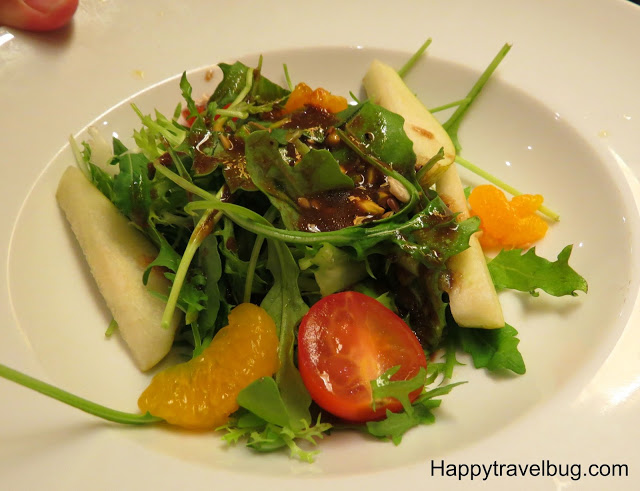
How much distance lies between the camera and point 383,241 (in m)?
1.91

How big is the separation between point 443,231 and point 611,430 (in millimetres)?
757

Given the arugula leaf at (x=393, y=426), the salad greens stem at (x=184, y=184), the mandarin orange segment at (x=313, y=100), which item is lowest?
the arugula leaf at (x=393, y=426)

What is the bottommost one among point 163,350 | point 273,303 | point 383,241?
point 163,350

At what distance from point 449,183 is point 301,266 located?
0.73 meters

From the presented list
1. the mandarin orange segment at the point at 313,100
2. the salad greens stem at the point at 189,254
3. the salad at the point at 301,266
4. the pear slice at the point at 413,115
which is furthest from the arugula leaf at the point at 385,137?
the salad greens stem at the point at 189,254

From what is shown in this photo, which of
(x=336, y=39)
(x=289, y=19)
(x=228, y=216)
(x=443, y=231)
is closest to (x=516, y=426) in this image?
(x=443, y=231)

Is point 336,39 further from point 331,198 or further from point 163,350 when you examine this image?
point 163,350

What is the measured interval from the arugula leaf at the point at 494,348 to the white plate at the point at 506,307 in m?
0.06

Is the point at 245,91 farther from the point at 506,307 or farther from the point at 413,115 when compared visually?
the point at 506,307

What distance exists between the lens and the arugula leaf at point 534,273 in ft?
6.23

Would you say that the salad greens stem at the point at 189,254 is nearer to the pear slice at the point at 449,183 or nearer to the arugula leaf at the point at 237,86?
the arugula leaf at the point at 237,86

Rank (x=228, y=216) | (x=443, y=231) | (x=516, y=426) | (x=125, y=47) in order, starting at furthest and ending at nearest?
(x=125, y=47) < (x=228, y=216) < (x=443, y=231) < (x=516, y=426)

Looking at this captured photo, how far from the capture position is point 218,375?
173cm

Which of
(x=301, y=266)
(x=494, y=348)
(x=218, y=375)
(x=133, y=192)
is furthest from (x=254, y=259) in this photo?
(x=494, y=348)
